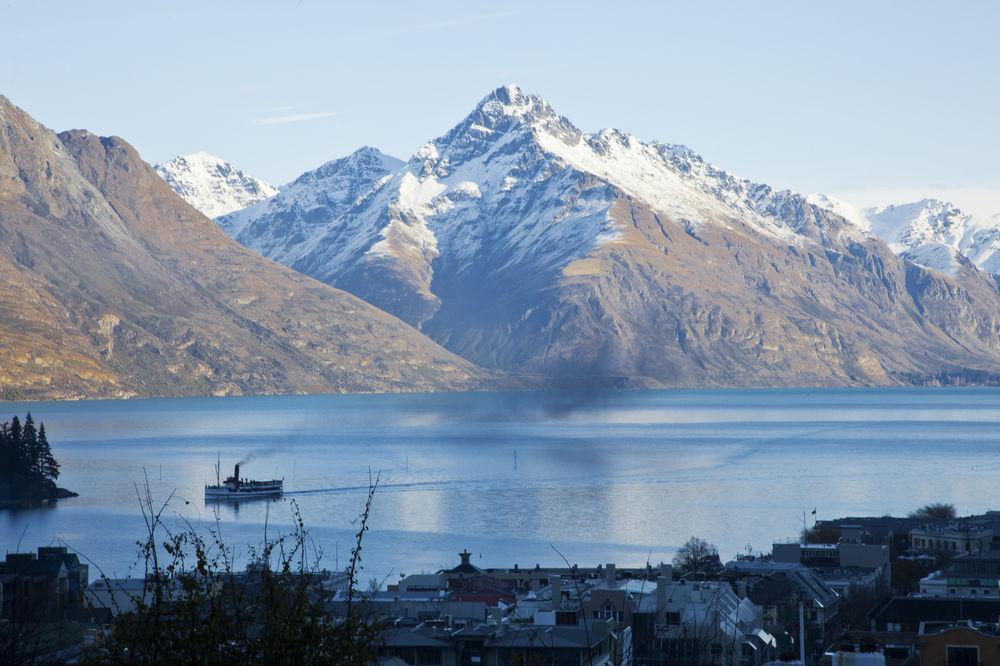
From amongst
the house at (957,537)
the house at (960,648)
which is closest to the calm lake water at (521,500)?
the house at (957,537)

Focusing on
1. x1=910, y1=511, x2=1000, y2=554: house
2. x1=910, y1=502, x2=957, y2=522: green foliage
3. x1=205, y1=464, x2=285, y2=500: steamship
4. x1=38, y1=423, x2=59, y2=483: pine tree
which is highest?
x1=38, y1=423, x2=59, y2=483: pine tree

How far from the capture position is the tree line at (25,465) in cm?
14125

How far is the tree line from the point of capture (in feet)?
463

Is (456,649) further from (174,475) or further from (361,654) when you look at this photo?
(174,475)

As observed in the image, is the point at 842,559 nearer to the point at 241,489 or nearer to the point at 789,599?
the point at 789,599

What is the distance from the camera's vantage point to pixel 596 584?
57.6 m

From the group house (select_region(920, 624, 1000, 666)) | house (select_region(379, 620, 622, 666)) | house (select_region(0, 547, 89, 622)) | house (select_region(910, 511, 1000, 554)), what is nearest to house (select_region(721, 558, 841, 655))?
house (select_region(379, 620, 622, 666))

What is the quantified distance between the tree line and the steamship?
1329 centimetres

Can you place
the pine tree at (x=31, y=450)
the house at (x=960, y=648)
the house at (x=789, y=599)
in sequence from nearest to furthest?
the house at (x=960, y=648) → the house at (x=789, y=599) → the pine tree at (x=31, y=450)

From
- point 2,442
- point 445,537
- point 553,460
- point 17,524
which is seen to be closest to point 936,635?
point 445,537

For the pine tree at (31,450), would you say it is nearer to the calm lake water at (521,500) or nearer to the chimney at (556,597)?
the calm lake water at (521,500)

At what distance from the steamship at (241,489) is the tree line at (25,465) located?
13.3 meters

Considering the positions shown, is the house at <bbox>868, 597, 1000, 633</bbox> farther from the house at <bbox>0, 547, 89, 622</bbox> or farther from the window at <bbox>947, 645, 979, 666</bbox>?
the house at <bbox>0, 547, 89, 622</bbox>

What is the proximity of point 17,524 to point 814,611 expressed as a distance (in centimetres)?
7918
